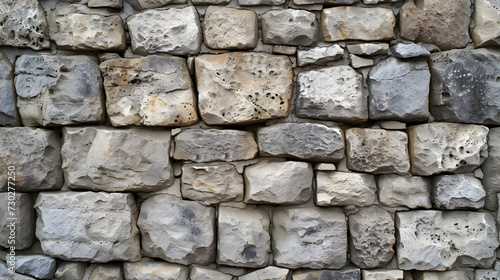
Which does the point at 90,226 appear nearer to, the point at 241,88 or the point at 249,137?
the point at 249,137

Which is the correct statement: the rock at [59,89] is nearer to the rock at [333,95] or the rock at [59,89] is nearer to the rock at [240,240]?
the rock at [240,240]

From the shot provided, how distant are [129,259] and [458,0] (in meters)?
2.49

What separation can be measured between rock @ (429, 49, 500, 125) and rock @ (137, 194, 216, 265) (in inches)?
61.6

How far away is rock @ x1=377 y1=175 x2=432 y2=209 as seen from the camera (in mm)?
2029

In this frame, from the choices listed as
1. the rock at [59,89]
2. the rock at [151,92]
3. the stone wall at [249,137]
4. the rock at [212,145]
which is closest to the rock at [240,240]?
the stone wall at [249,137]

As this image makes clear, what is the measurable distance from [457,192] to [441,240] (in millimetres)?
302

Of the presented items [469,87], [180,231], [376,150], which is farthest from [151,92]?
[469,87]

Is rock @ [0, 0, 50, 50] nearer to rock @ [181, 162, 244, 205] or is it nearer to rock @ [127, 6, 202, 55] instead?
rock @ [127, 6, 202, 55]

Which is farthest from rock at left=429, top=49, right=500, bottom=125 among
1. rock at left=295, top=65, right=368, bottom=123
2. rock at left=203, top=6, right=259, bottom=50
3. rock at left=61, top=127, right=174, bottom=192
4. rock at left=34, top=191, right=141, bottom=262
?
rock at left=34, top=191, right=141, bottom=262

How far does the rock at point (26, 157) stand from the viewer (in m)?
2.03

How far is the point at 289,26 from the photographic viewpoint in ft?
6.54

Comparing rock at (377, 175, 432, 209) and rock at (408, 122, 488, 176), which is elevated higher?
rock at (408, 122, 488, 176)

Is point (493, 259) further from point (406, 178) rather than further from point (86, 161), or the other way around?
point (86, 161)

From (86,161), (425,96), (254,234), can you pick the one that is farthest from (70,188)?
(425,96)
